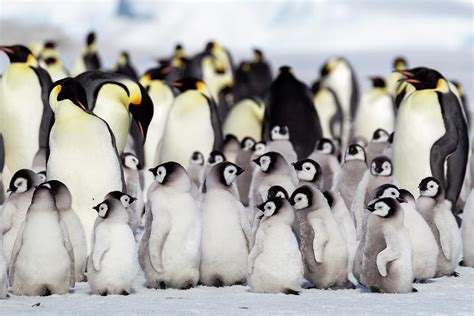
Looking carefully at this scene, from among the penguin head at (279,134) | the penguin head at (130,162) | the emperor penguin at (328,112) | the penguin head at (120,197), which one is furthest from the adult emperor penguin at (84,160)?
the emperor penguin at (328,112)

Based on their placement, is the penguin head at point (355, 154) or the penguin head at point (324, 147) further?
the penguin head at point (324, 147)

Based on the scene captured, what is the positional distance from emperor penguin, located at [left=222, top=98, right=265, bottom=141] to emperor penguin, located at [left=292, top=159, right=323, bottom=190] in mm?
5532

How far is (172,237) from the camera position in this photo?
5426 mm

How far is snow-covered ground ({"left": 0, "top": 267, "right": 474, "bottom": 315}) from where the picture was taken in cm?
459

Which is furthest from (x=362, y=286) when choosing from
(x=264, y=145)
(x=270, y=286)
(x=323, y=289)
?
(x=264, y=145)

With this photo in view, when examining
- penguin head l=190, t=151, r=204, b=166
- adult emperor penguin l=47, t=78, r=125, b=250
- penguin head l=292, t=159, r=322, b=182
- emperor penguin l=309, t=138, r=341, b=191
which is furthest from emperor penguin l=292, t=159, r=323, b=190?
penguin head l=190, t=151, r=204, b=166

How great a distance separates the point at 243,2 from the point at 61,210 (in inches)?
1375

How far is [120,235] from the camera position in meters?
5.16

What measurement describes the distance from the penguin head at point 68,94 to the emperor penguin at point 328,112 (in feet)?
30.6

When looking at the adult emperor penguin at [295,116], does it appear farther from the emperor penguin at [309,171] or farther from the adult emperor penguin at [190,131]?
the emperor penguin at [309,171]

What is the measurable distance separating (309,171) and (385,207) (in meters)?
1.40

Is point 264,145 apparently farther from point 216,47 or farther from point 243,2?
point 243,2

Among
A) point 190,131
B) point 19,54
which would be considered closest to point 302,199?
point 19,54

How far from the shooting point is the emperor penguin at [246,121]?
12.3 metres
